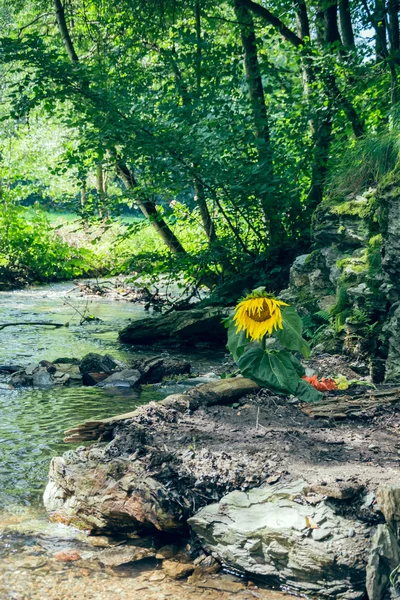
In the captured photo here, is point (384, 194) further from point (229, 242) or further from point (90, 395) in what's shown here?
point (229, 242)

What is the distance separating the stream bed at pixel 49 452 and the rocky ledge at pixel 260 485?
0.65ft

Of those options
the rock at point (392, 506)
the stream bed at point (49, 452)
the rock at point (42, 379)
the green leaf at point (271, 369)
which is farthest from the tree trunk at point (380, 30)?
the rock at point (392, 506)

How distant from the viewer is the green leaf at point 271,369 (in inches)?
202

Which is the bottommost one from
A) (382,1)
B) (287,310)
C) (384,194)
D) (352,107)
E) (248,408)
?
(248,408)

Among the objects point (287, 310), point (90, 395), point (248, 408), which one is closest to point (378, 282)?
point (287, 310)

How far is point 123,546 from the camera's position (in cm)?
378

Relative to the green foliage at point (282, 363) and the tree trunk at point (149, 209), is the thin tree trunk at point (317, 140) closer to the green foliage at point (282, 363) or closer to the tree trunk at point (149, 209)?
the tree trunk at point (149, 209)

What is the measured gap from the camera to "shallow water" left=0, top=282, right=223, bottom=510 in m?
4.85

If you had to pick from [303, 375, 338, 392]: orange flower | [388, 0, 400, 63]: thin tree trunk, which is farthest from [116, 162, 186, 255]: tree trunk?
[303, 375, 338, 392]: orange flower

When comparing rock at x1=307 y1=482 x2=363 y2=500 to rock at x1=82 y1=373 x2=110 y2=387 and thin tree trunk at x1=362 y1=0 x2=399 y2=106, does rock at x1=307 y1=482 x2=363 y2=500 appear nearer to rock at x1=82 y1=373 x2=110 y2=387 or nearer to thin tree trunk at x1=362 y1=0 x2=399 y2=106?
rock at x1=82 y1=373 x2=110 y2=387

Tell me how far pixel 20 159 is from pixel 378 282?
893 inches

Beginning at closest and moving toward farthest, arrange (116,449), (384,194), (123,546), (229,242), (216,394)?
1. (123,546)
2. (116,449)
3. (216,394)
4. (384,194)
5. (229,242)

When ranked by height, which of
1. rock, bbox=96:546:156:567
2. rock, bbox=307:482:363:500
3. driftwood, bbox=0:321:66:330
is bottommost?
rock, bbox=96:546:156:567

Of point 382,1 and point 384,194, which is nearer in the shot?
point 384,194
